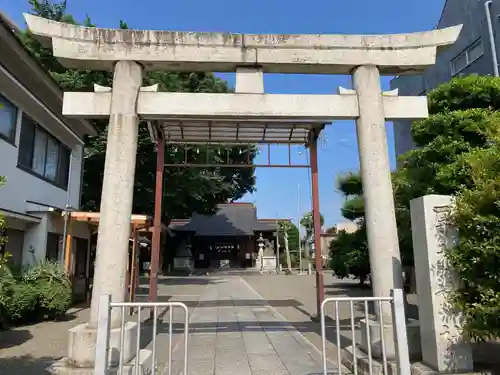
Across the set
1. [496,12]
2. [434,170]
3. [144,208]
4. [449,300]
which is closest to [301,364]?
[449,300]

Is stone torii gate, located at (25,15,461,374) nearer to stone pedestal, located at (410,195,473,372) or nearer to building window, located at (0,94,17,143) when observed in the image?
stone pedestal, located at (410,195,473,372)

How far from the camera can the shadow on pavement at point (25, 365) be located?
5.30 m

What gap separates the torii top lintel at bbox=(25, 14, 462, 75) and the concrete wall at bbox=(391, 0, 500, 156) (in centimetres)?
922

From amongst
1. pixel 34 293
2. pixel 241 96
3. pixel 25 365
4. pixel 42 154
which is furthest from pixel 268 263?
pixel 241 96

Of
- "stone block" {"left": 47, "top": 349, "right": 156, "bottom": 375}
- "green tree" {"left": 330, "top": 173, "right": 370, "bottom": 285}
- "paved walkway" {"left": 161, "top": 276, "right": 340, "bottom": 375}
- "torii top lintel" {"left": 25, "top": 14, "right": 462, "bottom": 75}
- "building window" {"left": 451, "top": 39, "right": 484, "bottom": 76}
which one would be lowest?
"paved walkway" {"left": 161, "top": 276, "right": 340, "bottom": 375}

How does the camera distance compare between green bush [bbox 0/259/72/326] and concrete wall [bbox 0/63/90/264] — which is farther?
concrete wall [bbox 0/63/90/264]

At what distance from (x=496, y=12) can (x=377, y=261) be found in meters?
Result: 15.6

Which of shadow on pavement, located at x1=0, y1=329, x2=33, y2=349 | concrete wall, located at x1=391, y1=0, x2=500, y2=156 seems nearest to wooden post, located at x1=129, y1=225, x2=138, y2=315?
shadow on pavement, located at x1=0, y1=329, x2=33, y2=349

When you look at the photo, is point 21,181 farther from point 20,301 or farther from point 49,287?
point 20,301

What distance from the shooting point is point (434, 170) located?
7.23 meters

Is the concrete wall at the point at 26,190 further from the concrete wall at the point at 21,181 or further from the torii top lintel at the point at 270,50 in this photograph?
the torii top lintel at the point at 270,50

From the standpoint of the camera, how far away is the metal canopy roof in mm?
7961

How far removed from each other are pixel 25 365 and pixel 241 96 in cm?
485

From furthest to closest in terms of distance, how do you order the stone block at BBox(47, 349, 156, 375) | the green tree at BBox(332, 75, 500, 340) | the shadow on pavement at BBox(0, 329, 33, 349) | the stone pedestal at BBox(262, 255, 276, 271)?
1. the stone pedestal at BBox(262, 255, 276, 271)
2. the shadow on pavement at BBox(0, 329, 33, 349)
3. the stone block at BBox(47, 349, 156, 375)
4. the green tree at BBox(332, 75, 500, 340)
